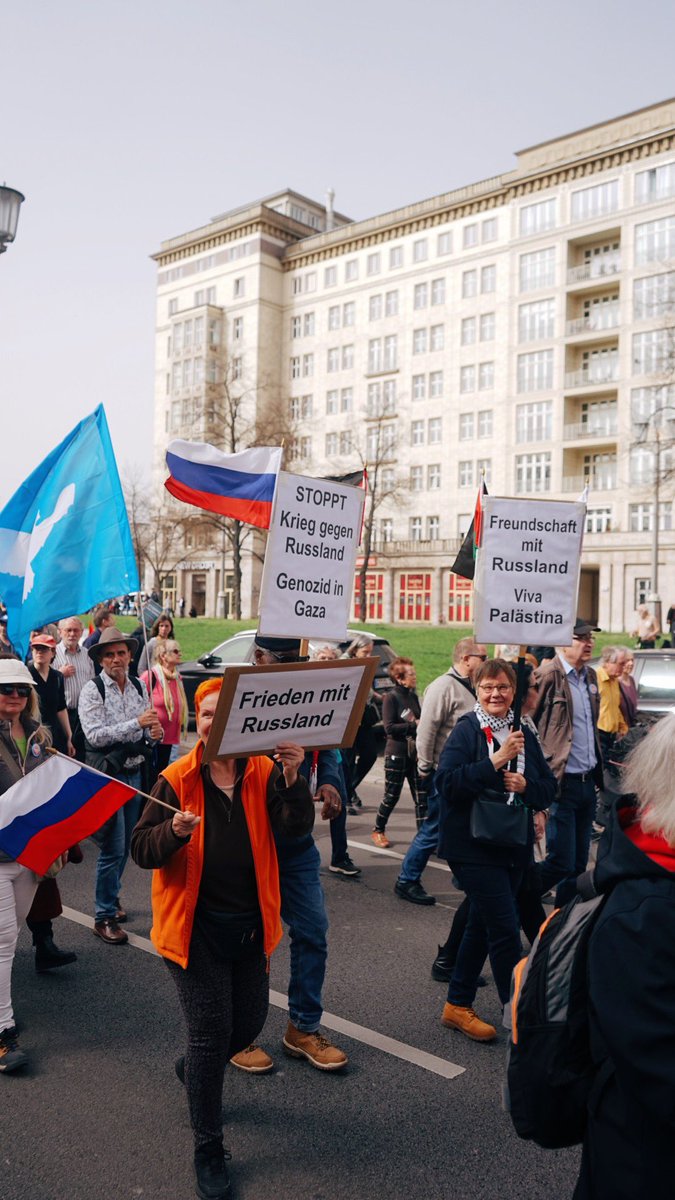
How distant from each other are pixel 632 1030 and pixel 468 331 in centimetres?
6069

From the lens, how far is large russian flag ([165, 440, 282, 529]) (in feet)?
17.0

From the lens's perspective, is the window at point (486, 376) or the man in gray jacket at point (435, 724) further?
the window at point (486, 376)

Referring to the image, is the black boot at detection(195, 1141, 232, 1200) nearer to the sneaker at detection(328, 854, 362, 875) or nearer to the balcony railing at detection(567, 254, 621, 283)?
the sneaker at detection(328, 854, 362, 875)

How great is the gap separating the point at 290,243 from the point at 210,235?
20.9ft

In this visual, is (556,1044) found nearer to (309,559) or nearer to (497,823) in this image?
(497,823)

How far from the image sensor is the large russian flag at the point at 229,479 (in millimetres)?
5195

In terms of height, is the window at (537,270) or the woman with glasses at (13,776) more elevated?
the window at (537,270)

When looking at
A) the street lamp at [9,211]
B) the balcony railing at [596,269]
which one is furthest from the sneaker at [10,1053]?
the balcony railing at [596,269]

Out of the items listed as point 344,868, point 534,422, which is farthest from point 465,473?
point 344,868

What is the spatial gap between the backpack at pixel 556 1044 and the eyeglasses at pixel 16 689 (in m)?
3.28

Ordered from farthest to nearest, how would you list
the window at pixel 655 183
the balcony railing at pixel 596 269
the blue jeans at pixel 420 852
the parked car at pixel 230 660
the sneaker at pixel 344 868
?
1. the balcony railing at pixel 596 269
2. the window at pixel 655 183
3. the parked car at pixel 230 660
4. the sneaker at pixel 344 868
5. the blue jeans at pixel 420 852

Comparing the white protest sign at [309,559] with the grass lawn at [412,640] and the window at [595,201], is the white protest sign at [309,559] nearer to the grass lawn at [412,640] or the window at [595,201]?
the grass lawn at [412,640]

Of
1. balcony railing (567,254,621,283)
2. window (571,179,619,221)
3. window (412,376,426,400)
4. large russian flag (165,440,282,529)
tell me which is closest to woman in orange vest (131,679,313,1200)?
large russian flag (165,440,282,529)

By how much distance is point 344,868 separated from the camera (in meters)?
7.59
